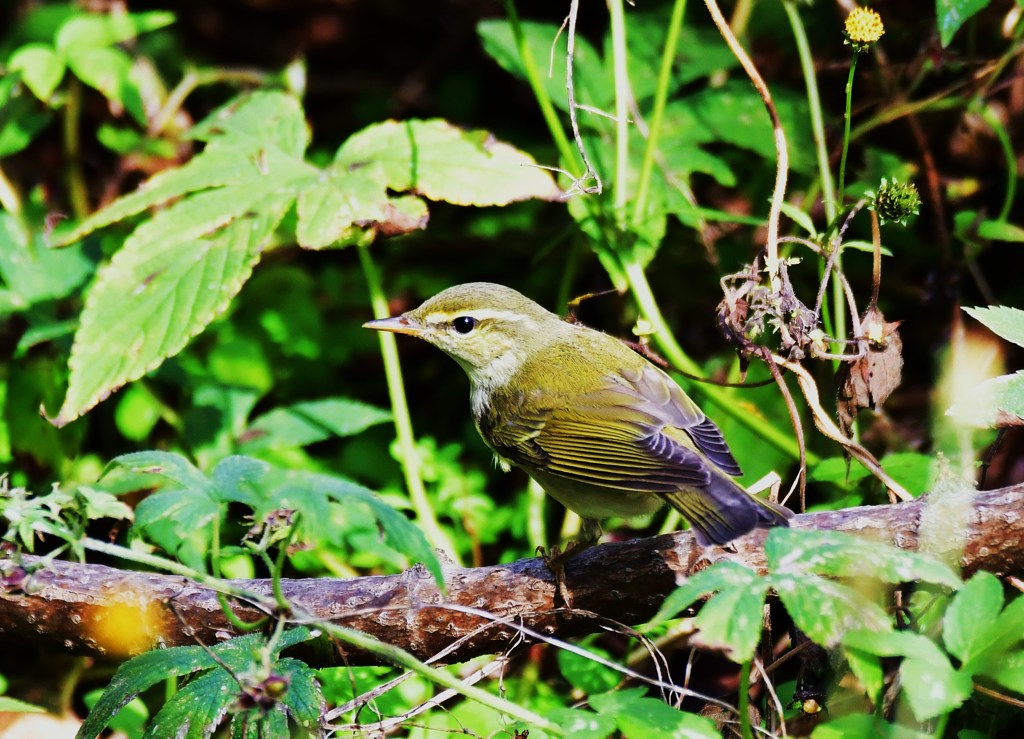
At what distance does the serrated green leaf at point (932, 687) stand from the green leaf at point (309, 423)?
209 centimetres

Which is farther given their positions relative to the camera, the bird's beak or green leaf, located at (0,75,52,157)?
green leaf, located at (0,75,52,157)

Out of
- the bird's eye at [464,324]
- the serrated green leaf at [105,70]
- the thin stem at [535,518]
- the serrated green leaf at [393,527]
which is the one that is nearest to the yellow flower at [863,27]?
the bird's eye at [464,324]

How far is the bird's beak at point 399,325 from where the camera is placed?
3398mm

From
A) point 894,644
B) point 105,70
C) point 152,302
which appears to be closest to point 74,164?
point 105,70

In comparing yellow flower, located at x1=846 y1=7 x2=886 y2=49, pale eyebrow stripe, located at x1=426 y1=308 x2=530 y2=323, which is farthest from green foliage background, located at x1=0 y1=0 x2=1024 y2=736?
yellow flower, located at x1=846 y1=7 x2=886 y2=49

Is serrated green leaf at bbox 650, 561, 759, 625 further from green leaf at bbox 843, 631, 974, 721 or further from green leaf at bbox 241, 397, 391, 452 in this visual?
green leaf at bbox 241, 397, 391, 452

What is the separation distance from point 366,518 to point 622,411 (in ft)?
2.99

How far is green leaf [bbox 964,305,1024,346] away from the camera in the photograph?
243cm

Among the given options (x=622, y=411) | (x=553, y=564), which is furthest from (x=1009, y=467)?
(x=553, y=564)

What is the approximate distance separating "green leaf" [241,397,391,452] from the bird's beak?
0.35 metres

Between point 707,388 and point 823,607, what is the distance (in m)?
1.65

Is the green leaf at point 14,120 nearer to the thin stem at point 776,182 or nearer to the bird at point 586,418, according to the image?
the bird at point 586,418

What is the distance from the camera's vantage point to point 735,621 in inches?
72.1

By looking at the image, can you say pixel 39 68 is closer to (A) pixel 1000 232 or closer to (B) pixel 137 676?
(B) pixel 137 676
